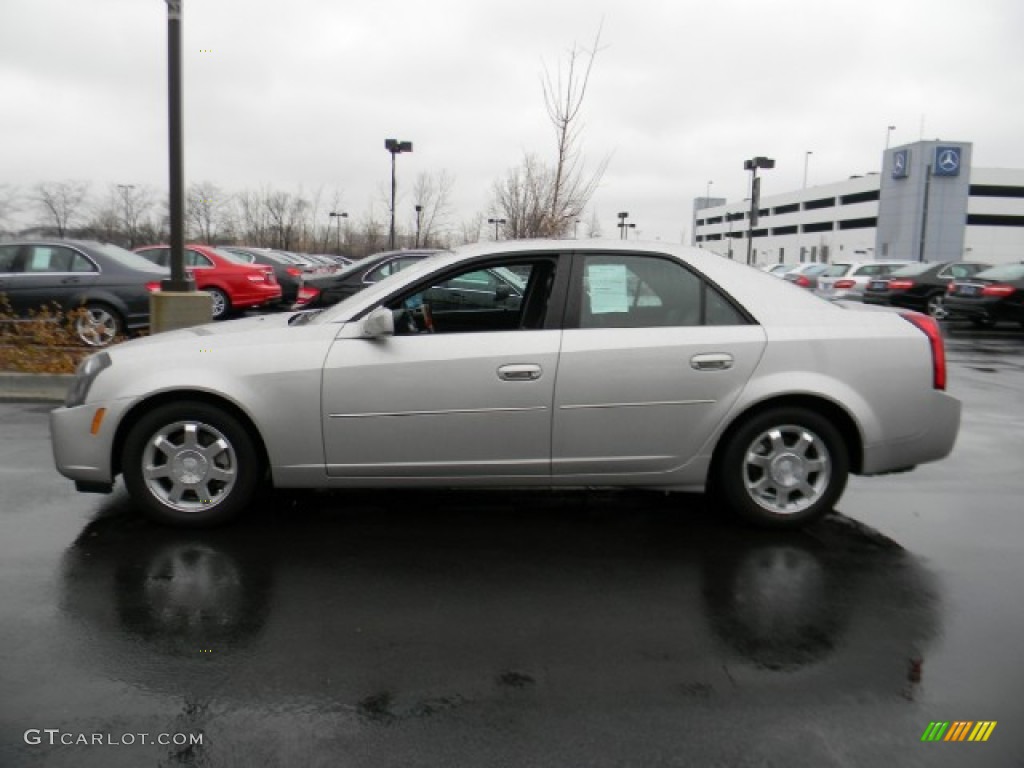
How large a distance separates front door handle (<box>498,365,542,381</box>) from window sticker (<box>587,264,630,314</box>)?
0.49 m

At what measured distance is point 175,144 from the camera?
867 cm

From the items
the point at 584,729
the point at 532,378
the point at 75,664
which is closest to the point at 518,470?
the point at 532,378

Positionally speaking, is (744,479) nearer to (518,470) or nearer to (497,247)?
(518,470)

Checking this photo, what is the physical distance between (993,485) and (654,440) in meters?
2.90

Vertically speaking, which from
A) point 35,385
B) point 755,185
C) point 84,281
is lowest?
point 35,385

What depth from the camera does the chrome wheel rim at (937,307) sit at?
66.9 ft

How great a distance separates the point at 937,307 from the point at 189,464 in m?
20.5

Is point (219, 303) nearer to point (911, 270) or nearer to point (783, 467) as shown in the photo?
point (783, 467)

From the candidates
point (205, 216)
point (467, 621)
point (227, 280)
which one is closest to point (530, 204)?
point (227, 280)

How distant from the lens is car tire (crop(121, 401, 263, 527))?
176 inches

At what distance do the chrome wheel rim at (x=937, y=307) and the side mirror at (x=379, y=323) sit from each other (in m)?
19.2

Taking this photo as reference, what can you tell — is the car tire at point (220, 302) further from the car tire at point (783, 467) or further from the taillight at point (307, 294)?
the car tire at point (783, 467)

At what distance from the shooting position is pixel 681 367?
176 inches

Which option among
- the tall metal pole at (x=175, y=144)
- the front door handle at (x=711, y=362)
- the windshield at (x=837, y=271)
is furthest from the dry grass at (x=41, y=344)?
the windshield at (x=837, y=271)
